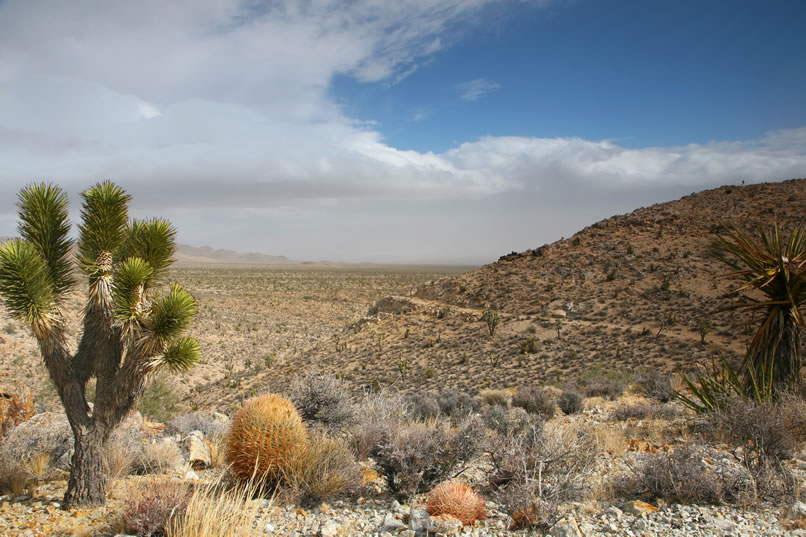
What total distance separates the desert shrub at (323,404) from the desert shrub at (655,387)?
801 centimetres

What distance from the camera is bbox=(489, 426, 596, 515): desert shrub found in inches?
203

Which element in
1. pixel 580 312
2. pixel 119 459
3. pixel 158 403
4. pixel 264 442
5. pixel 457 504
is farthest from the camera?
pixel 580 312

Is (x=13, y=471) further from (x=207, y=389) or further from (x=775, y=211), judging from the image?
(x=775, y=211)

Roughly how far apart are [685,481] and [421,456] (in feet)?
10.5

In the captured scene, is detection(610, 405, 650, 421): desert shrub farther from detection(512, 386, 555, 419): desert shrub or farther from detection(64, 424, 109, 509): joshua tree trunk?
detection(64, 424, 109, 509): joshua tree trunk

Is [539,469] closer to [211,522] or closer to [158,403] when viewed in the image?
[211,522]

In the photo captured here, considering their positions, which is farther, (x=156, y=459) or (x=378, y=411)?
(x=378, y=411)

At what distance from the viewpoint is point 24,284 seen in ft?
18.4

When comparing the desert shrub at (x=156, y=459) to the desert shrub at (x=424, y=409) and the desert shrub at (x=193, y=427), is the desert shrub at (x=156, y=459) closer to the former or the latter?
the desert shrub at (x=193, y=427)

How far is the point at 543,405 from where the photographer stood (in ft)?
39.2

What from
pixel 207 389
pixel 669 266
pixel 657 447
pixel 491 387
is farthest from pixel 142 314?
pixel 669 266

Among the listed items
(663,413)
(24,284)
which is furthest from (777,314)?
(24,284)

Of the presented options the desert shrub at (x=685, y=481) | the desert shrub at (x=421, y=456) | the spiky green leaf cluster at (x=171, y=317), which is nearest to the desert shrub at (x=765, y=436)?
the desert shrub at (x=685, y=481)

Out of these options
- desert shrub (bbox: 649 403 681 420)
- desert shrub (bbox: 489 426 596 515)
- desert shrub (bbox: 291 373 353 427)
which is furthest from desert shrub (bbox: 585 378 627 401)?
desert shrub (bbox: 291 373 353 427)
